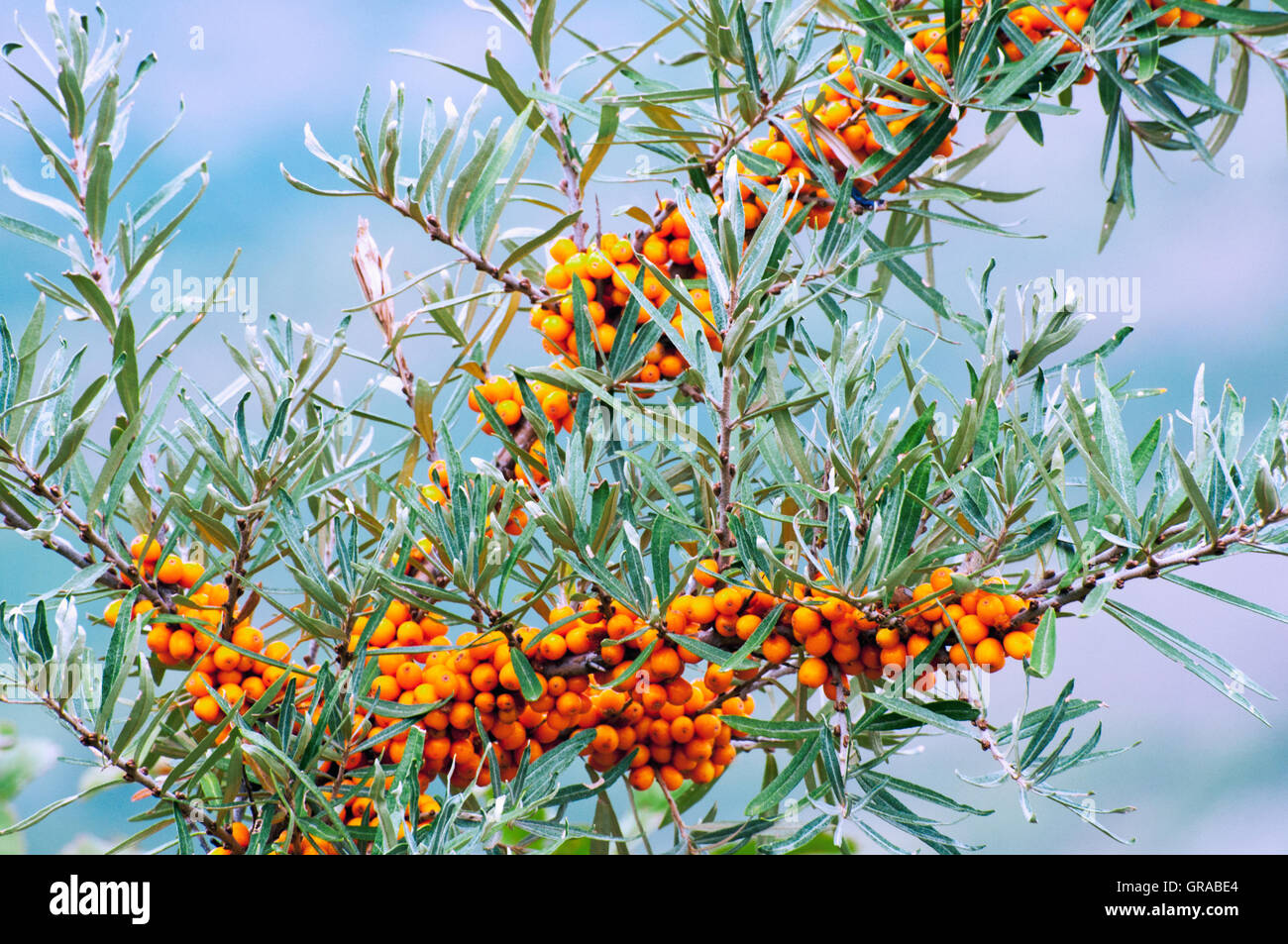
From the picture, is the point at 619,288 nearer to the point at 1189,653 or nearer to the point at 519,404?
the point at 519,404

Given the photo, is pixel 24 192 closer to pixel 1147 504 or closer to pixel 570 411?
pixel 570 411

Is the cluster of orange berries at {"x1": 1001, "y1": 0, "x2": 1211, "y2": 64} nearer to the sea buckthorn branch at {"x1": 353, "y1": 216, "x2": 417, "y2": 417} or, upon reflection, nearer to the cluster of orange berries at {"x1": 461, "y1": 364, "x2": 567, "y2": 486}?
the cluster of orange berries at {"x1": 461, "y1": 364, "x2": 567, "y2": 486}

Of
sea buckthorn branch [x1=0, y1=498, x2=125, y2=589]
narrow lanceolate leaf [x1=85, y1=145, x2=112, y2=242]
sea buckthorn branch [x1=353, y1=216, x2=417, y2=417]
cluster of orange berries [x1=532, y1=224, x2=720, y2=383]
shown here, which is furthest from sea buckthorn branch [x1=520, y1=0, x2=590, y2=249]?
sea buckthorn branch [x1=0, y1=498, x2=125, y2=589]

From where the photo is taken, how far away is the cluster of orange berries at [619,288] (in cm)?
95

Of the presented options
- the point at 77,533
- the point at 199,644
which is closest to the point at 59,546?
the point at 77,533

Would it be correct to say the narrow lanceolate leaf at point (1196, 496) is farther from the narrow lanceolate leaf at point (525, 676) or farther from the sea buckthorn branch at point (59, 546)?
the sea buckthorn branch at point (59, 546)

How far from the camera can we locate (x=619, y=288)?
96 cm

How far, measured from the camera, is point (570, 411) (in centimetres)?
97

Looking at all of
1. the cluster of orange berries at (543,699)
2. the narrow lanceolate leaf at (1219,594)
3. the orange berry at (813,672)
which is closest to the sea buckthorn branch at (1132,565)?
the narrow lanceolate leaf at (1219,594)

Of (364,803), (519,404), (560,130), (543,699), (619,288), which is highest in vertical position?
(560,130)

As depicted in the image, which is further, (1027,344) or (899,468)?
(1027,344)

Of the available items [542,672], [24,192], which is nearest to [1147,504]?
[542,672]

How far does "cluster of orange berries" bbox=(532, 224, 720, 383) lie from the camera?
953 mm
